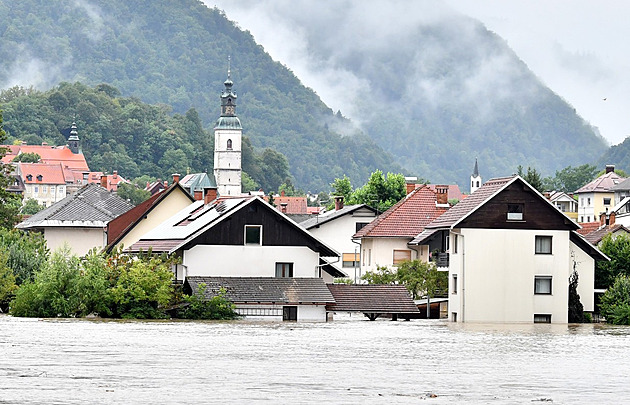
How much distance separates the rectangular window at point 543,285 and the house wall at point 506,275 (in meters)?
0.25

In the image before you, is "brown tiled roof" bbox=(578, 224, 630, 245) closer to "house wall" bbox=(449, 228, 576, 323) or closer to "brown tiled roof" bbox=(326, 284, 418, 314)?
"house wall" bbox=(449, 228, 576, 323)

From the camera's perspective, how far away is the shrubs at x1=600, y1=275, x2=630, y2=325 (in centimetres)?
6625

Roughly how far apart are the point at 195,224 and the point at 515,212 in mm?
16053

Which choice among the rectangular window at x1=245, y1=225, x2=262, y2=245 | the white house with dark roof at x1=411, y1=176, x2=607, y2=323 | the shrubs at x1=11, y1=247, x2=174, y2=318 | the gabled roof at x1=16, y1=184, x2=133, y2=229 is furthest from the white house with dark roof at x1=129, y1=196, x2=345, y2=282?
the gabled roof at x1=16, y1=184, x2=133, y2=229

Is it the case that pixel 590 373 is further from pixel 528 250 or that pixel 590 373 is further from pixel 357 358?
pixel 528 250

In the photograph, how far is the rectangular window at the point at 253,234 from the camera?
64.3 meters

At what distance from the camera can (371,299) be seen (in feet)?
206

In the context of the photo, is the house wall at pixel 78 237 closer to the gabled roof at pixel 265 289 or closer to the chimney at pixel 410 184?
the chimney at pixel 410 184

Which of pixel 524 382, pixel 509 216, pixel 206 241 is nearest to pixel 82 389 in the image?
pixel 524 382

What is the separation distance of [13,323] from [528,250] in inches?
1026

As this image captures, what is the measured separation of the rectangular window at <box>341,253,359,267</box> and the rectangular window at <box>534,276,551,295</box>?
94.4 ft

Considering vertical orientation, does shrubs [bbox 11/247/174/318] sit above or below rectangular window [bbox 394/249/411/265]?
below

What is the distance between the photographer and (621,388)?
3112 cm

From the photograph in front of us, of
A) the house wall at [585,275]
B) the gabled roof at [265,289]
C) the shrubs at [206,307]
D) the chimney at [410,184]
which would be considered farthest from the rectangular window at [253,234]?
the chimney at [410,184]
